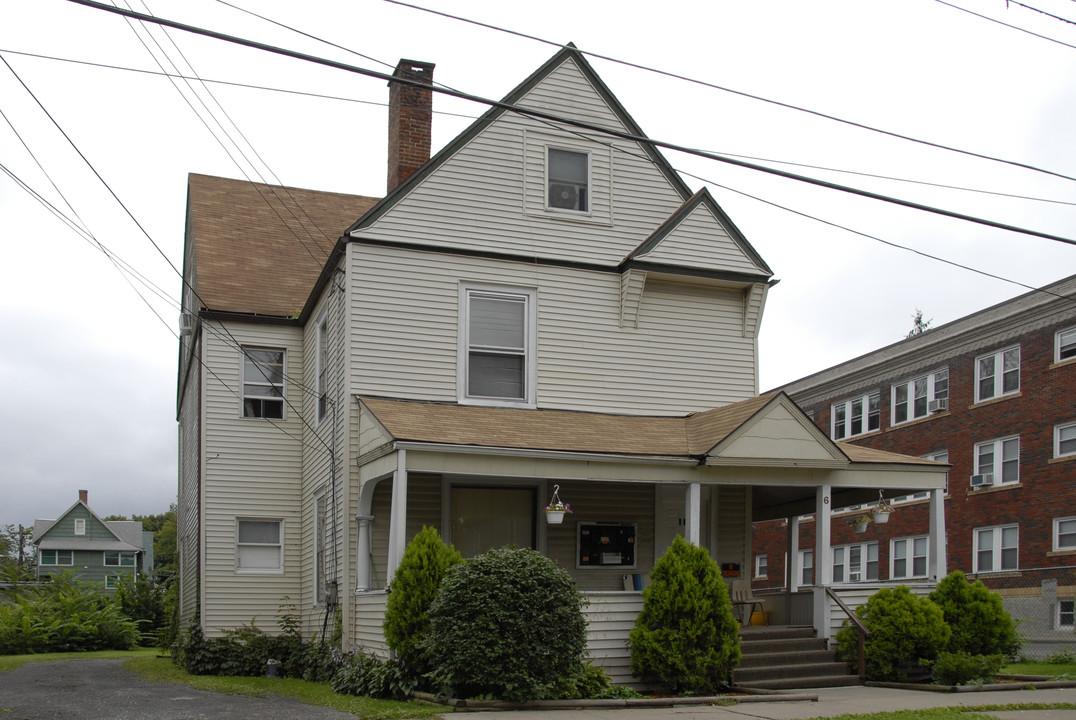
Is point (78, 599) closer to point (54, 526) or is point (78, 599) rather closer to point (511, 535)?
point (511, 535)

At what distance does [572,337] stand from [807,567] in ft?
84.8

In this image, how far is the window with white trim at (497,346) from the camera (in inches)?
650

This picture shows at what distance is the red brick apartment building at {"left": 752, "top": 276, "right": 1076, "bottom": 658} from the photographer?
27.4 metres

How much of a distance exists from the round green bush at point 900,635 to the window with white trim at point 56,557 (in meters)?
61.7

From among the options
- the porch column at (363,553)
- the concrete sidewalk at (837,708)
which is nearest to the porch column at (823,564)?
the concrete sidewalk at (837,708)

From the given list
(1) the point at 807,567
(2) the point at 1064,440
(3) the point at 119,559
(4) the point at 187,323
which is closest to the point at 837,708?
(4) the point at 187,323

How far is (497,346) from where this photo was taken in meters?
16.7

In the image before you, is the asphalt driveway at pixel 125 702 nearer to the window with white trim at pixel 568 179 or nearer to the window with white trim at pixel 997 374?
the window with white trim at pixel 568 179

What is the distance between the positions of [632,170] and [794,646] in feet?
26.4

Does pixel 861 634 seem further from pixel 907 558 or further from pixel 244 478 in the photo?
pixel 907 558

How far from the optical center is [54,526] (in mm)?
65312

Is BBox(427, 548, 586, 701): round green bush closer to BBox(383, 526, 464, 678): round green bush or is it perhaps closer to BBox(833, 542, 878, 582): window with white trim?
BBox(383, 526, 464, 678): round green bush

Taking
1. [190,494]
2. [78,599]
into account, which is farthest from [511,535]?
[78,599]

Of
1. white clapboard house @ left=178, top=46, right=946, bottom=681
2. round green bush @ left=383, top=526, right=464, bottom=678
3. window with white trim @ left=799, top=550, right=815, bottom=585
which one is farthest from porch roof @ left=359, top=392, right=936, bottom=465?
window with white trim @ left=799, top=550, right=815, bottom=585
